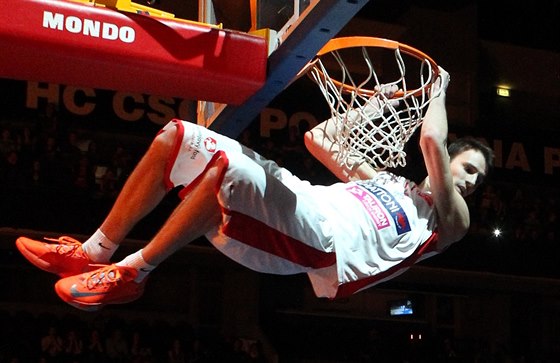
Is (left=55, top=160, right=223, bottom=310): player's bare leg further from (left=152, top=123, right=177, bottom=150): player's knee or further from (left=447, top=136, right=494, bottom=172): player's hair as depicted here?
(left=447, top=136, right=494, bottom=172): player's hair

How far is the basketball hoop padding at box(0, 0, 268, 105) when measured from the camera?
10.9 ft

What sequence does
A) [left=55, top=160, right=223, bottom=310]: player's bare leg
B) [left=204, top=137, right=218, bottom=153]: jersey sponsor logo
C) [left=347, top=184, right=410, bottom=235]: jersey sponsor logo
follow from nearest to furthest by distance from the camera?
[left=55, top=160, right=223, bottom=310]: player's bare leg, [left=204, top=137, right=218, bottom=153]: jersey sponsor logo, [left=347, top=184, right=410, bottom=235]: jersey sponsor logo

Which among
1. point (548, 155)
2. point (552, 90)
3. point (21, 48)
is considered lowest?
point (21, 48)

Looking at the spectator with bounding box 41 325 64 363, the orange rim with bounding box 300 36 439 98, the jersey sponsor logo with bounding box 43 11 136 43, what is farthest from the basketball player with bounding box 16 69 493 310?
the spectator with bounding box 41 325 64 363

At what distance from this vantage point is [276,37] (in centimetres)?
376

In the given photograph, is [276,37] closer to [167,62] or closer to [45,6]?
[167,62]

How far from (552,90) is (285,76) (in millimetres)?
14339

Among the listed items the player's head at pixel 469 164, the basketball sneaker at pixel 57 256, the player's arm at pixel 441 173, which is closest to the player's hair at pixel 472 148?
the player's head at pixel 469 164

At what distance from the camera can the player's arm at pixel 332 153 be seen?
13.1ft

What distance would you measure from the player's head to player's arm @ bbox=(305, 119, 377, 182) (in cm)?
39

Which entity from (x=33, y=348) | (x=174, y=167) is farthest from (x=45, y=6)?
(x=33, y=348)

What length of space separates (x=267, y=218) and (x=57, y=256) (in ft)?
2.92

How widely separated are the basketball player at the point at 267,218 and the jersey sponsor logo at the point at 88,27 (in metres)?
0.48

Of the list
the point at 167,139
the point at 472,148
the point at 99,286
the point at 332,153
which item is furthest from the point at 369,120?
the point at 99,286
